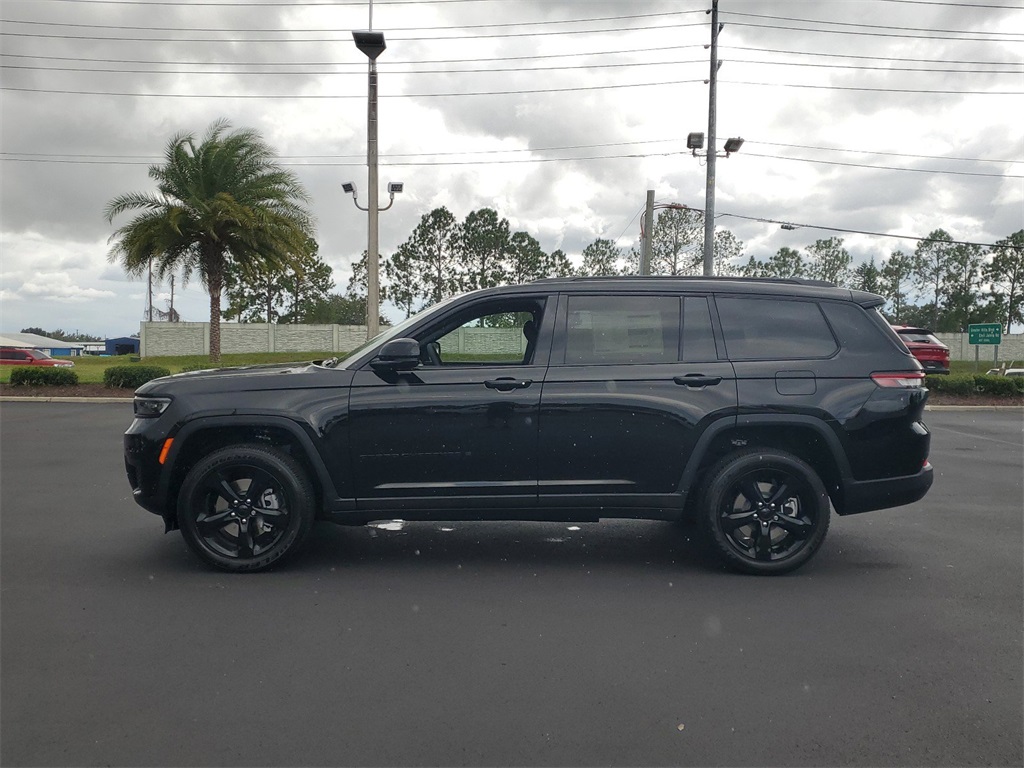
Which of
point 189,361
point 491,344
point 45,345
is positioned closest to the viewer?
point 491,344

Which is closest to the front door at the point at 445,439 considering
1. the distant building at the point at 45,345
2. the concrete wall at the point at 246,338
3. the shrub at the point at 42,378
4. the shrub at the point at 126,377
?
the shrub at the point at 126,377

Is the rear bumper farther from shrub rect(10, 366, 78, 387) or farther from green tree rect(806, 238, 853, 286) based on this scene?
green tree rect(806, 238, 853, 286)

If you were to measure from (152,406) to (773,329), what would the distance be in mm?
3956

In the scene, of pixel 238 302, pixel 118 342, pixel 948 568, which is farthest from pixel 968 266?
pixel 118 342

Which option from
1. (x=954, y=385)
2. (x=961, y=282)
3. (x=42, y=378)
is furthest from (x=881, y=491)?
(x=961, y=282)

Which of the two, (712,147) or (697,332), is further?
(712,147)

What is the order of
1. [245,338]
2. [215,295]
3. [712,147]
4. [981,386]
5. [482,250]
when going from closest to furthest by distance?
[981,386]
[712,147]
[215,295]
[245,338]
[482,250]

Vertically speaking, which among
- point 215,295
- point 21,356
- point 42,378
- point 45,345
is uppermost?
point 215,295

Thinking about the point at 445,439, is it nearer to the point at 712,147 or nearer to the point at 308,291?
the point at 712,147

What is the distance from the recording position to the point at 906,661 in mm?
3635

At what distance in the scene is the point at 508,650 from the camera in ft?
12.2

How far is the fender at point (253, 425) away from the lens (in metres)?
4.84

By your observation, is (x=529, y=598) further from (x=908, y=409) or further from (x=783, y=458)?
(x=908, y=409)

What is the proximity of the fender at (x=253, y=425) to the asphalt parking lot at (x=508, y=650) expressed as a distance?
58 cm
